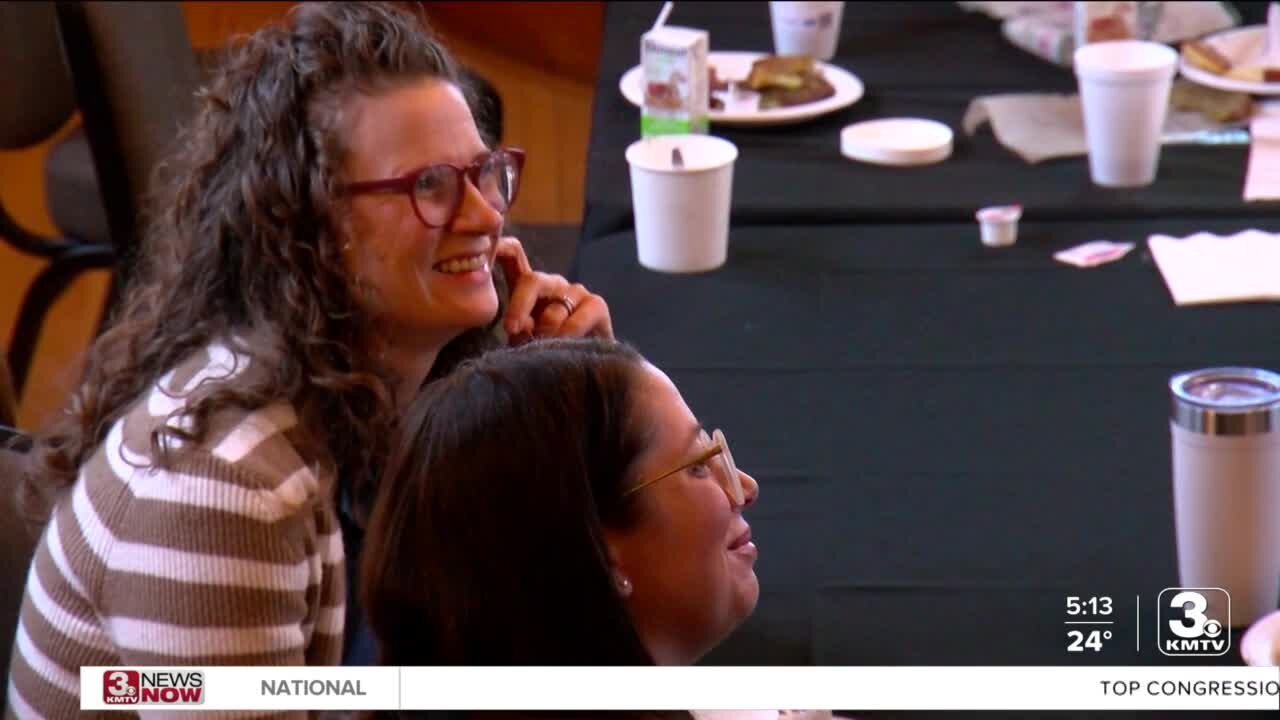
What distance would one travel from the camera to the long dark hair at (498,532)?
831mm

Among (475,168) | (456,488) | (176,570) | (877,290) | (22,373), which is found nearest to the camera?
(456,488)

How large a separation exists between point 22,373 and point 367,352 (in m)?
1.76

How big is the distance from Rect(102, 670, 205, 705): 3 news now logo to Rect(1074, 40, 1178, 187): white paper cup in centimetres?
115

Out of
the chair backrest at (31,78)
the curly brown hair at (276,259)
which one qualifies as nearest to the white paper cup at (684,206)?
the curly brown hair at (276,259)

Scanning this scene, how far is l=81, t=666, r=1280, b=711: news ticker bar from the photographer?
85 centimetres

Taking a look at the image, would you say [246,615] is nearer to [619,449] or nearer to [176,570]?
[176,570]

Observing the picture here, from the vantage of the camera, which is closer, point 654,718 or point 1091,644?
point 654,718

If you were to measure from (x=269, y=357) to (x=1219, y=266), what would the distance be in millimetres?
925

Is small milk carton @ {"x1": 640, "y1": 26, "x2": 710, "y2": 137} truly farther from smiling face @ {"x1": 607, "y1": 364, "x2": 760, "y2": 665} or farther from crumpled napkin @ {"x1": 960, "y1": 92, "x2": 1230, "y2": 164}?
smiling face @ {"x1": 607, "y1": 364, "x2": 760, "y2": 665}

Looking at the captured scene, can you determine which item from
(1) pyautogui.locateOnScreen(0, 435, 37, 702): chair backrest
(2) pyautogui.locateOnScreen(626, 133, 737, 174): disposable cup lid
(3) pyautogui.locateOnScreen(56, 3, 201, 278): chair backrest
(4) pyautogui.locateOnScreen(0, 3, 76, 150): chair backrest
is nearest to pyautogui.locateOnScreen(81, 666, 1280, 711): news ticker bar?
(1) pyautogui.locateOnScreen(0, 435, 37, 702): chair backrest

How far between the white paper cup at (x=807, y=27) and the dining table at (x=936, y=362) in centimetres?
7

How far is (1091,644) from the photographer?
1092 mm

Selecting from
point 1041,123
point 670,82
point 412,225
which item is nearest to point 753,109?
point 670,82

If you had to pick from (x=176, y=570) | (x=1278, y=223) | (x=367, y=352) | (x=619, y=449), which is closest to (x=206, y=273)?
(x=367, y=352)
